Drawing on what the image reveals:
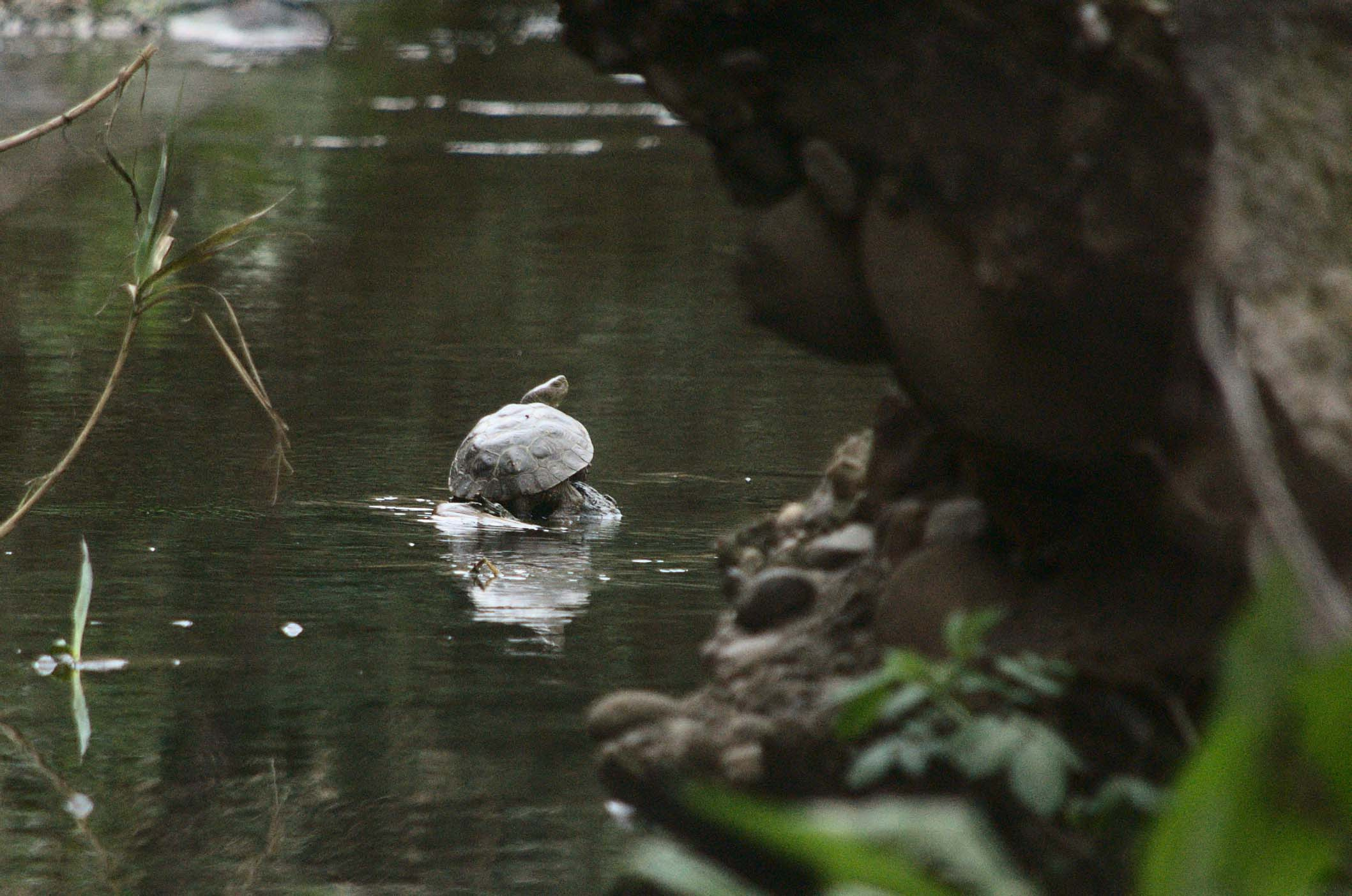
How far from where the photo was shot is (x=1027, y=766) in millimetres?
2580

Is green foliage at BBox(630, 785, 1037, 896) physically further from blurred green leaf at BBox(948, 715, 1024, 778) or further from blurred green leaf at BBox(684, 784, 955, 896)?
blurred green leaf at BBox(948, 715, 1024, 778)

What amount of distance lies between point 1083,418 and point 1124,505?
0.22 meters

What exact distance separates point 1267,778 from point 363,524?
3903mm

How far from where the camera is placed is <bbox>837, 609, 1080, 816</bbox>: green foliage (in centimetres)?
259

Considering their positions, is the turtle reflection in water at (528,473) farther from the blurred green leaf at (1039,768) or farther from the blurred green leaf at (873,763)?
the blurred green leaf at (1039,768)

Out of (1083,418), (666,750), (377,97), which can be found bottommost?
(377,97)

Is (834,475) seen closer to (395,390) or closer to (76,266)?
(395,390)

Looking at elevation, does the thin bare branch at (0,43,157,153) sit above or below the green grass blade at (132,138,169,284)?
above

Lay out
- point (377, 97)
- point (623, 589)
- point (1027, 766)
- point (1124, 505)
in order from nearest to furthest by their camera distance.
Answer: point (1027, 766) → point (1124, 505) → point (623, 589) → point (377, 97)

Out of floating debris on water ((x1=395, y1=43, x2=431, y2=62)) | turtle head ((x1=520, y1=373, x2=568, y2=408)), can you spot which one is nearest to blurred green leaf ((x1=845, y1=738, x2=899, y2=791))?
turtle head ((x1=520, y1=373, x2=568, y2=408))

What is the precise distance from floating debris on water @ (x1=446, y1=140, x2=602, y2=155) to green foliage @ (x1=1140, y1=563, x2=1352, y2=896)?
12.3 metres

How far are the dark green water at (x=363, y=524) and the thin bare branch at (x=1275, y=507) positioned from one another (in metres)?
1.30

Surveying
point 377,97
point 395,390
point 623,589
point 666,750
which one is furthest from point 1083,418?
point 377,97

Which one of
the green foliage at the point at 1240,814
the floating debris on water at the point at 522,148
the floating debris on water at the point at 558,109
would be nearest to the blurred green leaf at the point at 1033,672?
the green foliage at the point at 1240,814
